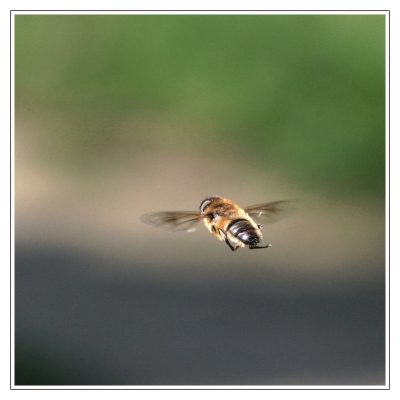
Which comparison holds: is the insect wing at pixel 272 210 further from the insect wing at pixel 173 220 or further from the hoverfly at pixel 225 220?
the insect wing at pixel 173 220

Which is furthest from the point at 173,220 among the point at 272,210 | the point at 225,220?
the point at 272,210

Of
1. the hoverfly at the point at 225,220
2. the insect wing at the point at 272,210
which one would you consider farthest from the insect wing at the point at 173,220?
the insect wing at the point at 272,210

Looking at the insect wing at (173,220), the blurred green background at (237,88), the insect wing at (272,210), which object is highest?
the blurred green background at (237,88)

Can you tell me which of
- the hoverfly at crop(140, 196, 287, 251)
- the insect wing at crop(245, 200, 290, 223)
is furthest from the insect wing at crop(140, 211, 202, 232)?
the insect wing at crop(245, 200, 290, 223)

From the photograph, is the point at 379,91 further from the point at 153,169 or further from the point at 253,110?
the point at 153,169

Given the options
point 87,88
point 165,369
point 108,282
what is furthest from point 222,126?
point 165,369

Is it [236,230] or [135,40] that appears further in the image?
[135,40]

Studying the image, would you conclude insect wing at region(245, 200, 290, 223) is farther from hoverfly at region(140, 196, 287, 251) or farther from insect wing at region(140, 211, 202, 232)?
insect wing at region(140, 211, 202, 232)
